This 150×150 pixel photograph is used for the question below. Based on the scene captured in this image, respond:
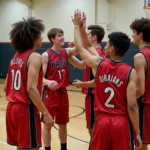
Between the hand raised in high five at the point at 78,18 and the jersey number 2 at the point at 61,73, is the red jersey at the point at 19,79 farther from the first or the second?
the jersey number 2 at the point at 61,73

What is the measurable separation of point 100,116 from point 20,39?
117 cm

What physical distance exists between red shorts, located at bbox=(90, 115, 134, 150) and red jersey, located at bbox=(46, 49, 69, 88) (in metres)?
1.74

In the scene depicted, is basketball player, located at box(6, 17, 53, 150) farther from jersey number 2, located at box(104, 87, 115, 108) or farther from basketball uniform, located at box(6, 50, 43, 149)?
jersey number 2, located at box(104, 87, 115, 108)

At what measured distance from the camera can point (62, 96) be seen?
14.4ft

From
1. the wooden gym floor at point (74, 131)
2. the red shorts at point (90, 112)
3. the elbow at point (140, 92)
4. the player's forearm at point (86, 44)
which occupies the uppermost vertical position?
the player's forearm at point (86, 44)

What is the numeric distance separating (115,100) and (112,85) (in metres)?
0.14

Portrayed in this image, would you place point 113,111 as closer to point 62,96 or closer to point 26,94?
point 26,94

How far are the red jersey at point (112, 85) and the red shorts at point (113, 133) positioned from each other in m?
0.07

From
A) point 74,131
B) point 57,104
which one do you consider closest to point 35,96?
point 57,104

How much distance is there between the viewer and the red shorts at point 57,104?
4332 mm

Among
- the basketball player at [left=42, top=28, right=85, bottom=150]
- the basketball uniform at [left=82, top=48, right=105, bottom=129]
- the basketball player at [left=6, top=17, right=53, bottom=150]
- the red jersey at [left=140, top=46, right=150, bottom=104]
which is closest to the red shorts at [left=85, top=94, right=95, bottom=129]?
the basketball uniform at [left=82, top=48, right=105, bottom=129]

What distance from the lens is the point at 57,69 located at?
171 inches

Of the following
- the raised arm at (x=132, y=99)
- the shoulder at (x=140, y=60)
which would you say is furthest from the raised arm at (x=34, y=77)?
the shoulder at (x=140, y=60)

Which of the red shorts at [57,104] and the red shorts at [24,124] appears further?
the red shorts at [57,104]
